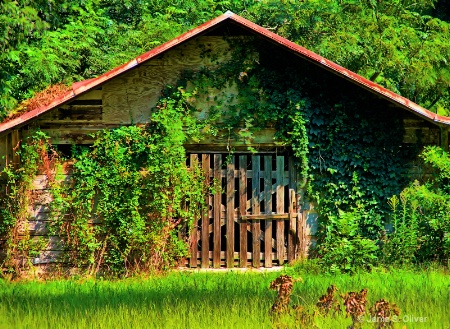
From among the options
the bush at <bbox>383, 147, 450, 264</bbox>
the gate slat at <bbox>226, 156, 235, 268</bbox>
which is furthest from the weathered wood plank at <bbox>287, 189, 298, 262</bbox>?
the bush at <bbox>383, 147, 450, 264</bbox>

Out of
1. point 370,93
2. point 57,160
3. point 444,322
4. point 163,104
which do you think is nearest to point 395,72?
point 370,93

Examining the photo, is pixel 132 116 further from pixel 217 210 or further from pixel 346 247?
pixel 346 247

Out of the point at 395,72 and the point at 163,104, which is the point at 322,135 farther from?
the point at 395,72

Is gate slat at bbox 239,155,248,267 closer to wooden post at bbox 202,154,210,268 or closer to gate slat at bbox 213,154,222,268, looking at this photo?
gate slat at bbox 213,154,222,268

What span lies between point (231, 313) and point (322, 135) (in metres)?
5.84

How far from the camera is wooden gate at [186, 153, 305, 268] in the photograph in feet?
42.5

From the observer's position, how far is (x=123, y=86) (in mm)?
12977

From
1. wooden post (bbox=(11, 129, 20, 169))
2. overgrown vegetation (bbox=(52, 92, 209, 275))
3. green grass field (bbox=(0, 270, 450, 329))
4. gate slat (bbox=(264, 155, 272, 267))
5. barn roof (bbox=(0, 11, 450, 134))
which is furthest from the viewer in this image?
gate slat (bbox=(264, 155, 272, 267))

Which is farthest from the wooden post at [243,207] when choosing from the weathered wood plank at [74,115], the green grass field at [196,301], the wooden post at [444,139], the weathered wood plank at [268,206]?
the wooden post at [444,139]

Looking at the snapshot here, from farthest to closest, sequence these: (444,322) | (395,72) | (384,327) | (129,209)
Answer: (395,72) → (129,209) → (444,322) → (384,327)

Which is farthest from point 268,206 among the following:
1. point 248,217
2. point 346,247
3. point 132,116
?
point 132,116

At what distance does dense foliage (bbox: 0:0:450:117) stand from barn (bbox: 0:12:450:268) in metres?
3.57

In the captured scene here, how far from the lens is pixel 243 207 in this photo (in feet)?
42.7

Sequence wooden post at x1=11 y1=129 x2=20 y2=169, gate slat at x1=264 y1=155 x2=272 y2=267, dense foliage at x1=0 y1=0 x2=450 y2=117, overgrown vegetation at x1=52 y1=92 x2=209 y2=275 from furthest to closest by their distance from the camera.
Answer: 1. dense foliage at x1=0 y1=0 x2=450 y2=117
2. gate slat at x1=264 y1=155 x2=272 y2=267
3. wooden post at x1=11 y1=129 x2=20 y2=169
4. overgrown vegetation at x1=52 y1=92 x2=209 y2=275
